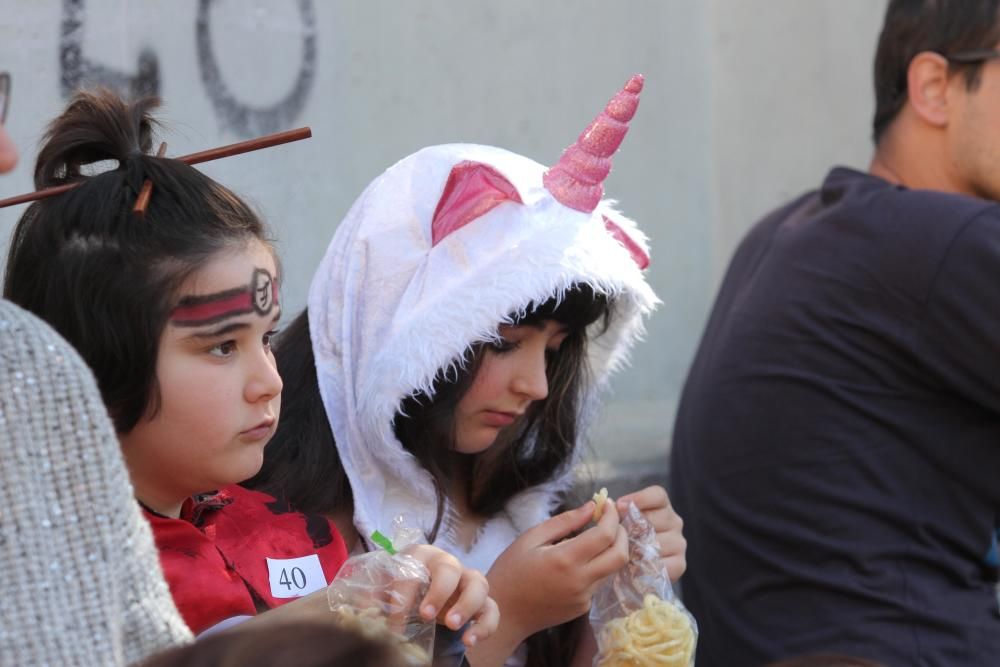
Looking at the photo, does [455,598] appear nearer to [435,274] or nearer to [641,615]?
[641,615]

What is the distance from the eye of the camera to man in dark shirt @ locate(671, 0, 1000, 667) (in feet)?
8.39

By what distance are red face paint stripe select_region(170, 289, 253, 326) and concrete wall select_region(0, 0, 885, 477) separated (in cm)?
60

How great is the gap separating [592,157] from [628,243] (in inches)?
8.7

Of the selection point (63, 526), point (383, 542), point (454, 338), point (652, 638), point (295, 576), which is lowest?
point (652, 638)

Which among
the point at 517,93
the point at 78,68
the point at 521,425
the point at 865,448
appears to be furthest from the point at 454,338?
the point at 517,93

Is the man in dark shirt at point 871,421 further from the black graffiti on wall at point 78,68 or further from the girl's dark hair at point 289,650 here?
the girl's dark hair at point 289,650

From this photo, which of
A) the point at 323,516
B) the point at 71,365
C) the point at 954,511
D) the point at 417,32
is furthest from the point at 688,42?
the point at 71,365

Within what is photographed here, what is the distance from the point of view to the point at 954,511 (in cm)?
261

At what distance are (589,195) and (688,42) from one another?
8.41 feet

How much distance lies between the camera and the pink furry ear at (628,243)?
246 cm

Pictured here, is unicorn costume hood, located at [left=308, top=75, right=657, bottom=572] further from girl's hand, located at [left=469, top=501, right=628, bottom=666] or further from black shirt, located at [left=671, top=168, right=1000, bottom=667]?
black shirt, located at [left=671, top=168, right=1000, bottom=667]

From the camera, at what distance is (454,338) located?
2.20m

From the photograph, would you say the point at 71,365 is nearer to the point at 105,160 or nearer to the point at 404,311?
the point at 105,160

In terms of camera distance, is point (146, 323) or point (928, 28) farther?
point (928, 28)
